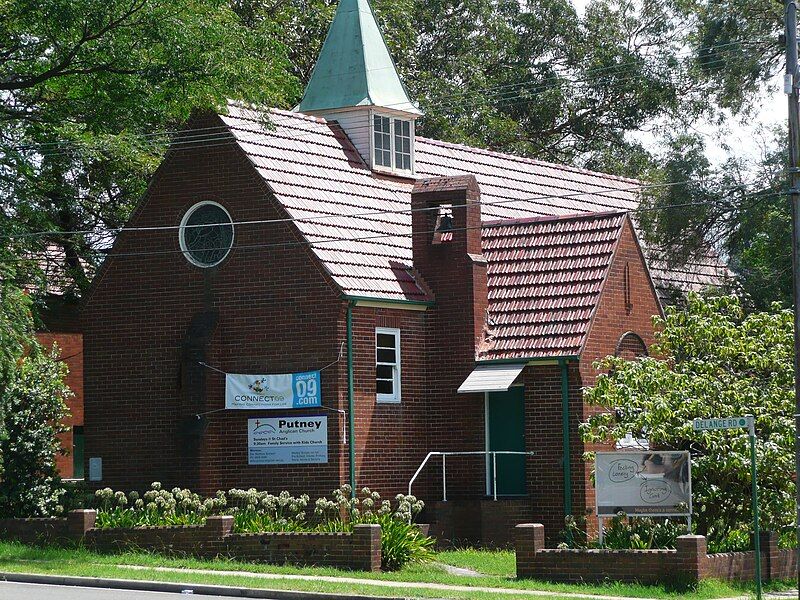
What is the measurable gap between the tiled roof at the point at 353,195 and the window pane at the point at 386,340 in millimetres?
835

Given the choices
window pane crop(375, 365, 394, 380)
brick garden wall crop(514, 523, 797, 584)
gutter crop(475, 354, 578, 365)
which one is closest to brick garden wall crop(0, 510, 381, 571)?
brick garden wall crop(514, 523, 797, 584)

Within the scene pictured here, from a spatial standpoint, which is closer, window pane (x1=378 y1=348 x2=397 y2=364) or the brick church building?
the brick church building

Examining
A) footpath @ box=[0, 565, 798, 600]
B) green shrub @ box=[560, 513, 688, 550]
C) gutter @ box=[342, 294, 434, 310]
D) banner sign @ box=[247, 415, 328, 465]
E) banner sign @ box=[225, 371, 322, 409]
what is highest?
gutter @ box=[342, 294, 434, 310]

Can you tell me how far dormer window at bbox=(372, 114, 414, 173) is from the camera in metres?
32.4

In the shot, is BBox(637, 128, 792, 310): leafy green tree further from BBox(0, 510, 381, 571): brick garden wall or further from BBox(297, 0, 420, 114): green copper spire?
BBox(0, 510, 381, 571): brick garden wall

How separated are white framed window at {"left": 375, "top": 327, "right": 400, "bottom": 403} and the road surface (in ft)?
28.0

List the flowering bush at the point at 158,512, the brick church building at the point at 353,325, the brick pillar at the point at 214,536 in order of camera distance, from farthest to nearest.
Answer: the brick church building at the point at 353,325
the flowering bush at the point at 158,512
the brick pillar at the point at 214,536

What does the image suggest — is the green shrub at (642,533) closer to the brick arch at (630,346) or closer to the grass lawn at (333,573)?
the grass lawn at (333,573)

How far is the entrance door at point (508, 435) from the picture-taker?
28641 millimetres

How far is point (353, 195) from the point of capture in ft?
99.6

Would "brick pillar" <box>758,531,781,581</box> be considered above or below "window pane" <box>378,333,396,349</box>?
below

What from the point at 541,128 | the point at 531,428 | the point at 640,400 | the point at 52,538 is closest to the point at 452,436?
the point at 531,428

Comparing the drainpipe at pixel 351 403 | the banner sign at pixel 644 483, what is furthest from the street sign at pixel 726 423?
the drainpipe at pixel 351 403

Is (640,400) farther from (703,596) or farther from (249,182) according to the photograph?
(249,182)
